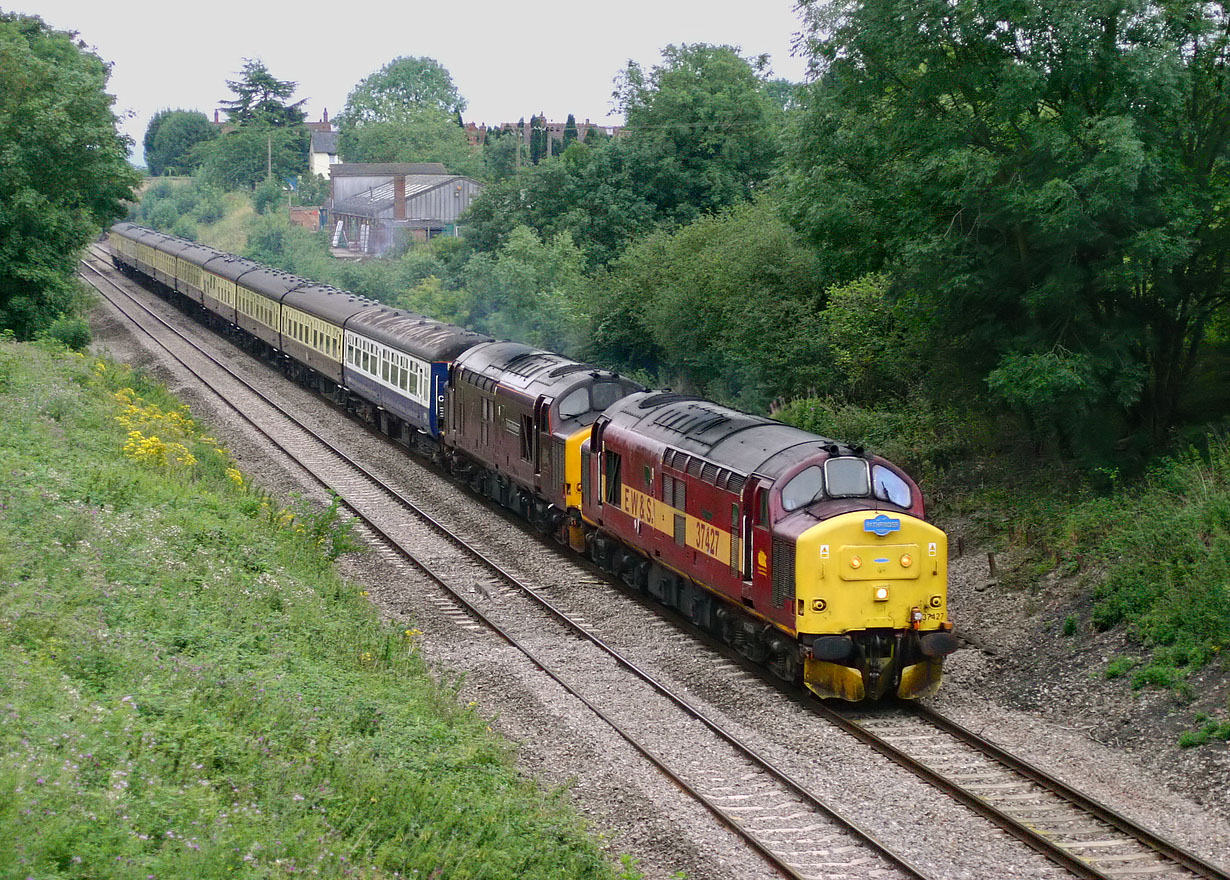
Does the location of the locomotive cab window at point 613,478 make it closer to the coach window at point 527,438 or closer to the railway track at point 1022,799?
the coach window at point 527,438

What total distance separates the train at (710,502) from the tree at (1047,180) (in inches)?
186

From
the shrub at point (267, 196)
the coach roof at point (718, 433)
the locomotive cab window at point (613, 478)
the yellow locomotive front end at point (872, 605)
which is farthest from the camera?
the shrub at point (267, 196)

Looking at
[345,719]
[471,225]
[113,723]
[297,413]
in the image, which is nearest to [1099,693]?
[345,719]

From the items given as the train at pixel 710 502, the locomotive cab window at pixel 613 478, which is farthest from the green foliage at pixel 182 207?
the locomotive cab window at pixel 613 478

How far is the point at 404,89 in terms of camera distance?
168000 mm

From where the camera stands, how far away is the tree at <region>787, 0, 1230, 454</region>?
18.3 m

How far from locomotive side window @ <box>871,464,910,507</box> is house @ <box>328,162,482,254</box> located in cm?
7336

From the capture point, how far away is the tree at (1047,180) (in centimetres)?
1830

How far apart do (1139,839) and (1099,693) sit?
4.02 metres

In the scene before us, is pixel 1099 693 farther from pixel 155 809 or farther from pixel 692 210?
pixel 692 210

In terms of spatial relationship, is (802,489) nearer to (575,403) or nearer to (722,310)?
(575,403)

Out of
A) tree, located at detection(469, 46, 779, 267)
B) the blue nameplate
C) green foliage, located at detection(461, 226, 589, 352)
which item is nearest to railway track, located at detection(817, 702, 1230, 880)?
the blue nameplate

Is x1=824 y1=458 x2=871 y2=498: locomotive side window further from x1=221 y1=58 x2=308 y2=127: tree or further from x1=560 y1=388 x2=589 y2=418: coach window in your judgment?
x1=221 y1=58 x2=308 y2=127: tree

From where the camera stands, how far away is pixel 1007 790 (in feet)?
42.8
